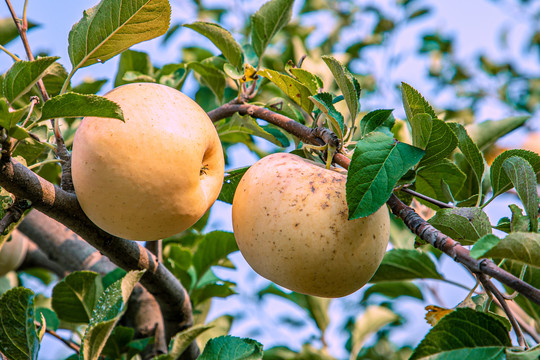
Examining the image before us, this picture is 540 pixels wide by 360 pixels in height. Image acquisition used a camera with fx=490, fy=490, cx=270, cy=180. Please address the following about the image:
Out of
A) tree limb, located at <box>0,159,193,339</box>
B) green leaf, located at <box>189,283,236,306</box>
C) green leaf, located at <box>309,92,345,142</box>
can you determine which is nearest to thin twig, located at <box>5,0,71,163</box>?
tree limb, located at <box>0,159,193,339</box>

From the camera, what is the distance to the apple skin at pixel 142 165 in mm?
786

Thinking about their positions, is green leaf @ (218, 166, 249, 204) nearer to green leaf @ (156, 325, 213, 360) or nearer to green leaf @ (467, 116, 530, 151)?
green leaf @ (156, 325, 213, 360)

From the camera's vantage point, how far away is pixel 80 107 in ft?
2.44

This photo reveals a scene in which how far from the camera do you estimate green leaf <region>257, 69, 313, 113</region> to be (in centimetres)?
95

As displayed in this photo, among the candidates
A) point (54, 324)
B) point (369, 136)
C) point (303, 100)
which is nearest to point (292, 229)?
point (369, 136)

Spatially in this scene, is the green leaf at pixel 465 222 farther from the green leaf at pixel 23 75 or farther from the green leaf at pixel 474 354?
the green leaf at pixel 23 75

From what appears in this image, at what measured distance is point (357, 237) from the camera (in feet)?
2.75

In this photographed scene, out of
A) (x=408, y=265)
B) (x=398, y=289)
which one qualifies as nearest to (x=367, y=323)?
(x=398, y=289)

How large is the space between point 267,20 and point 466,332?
85 cm

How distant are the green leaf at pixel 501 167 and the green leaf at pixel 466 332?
1.02ft

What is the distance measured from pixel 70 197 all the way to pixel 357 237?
509 millimetres

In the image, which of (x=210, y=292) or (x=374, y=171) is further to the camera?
(x=210, y=292)

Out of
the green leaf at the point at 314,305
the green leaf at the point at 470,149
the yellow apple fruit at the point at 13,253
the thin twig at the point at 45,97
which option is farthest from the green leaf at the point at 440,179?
the yellow apple fruit at the point at 13,253

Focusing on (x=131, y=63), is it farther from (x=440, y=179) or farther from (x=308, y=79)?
(x=440, y=179)
